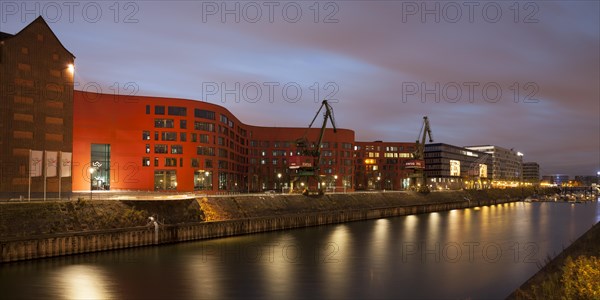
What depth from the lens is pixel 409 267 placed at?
3894cm

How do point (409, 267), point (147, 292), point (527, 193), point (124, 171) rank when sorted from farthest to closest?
point (527, 193), point (124, 171), point (409, 267), point (147, 292)

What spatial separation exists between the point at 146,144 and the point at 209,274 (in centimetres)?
6189

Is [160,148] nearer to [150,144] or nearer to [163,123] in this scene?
[150,144]

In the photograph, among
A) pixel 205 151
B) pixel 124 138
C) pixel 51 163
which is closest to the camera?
pixel 51 163

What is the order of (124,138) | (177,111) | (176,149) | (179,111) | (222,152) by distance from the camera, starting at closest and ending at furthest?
1. (124,138)
2. (176,149)
3. (177,111)
4. (179,111)
5. (222,152)

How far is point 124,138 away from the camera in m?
88.5

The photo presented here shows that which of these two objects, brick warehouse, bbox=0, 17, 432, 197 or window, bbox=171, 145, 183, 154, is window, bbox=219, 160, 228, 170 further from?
window, bbox=171, 145, 183, 154

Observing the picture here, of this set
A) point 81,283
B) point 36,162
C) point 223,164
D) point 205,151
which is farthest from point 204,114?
point 81,283

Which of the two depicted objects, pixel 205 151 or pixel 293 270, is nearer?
pixel 293 270

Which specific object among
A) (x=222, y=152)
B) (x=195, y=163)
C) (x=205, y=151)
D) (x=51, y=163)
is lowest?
(x=51, y=163)

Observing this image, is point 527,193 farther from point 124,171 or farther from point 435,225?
point 124,171

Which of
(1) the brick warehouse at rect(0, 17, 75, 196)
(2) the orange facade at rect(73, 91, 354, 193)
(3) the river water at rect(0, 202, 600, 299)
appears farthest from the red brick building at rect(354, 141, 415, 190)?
(1) the brick warehouse at rect(0, 17, 75, 196)

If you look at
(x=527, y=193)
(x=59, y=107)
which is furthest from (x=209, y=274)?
(x=527, y=193)

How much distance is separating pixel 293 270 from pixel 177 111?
65818 millimetres
